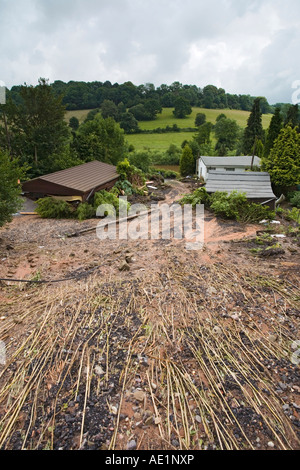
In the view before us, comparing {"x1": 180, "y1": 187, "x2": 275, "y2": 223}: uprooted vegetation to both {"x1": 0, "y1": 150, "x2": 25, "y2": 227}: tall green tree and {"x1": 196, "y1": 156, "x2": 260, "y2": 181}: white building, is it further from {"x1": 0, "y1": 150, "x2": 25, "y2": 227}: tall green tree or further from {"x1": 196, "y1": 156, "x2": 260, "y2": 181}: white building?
{"x1": 196, "y1": 156, "x2": 260, "y2": 181}: white building

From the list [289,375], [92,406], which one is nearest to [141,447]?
[92,406]

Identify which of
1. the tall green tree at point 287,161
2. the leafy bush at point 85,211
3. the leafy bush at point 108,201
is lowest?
the leafy bush at point 85,211

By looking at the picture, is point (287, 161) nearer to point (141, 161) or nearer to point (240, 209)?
point (240, 209)

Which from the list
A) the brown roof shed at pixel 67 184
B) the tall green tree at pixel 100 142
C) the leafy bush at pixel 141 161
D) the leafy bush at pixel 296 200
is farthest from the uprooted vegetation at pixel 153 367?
the leafy bush at pixel 141 161

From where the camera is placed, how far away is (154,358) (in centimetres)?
414

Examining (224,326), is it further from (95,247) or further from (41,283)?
(95,247)

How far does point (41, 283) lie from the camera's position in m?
6.95

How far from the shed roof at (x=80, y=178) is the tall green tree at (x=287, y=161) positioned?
12.0m

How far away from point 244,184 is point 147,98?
83.6 metres

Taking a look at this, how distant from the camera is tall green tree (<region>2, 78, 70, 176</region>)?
21.4 m

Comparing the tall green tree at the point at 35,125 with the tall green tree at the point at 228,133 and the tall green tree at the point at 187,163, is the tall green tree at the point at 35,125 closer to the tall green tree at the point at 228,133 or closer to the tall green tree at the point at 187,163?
the tall green tree at the point at 187,163

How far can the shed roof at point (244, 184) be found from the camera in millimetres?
14609

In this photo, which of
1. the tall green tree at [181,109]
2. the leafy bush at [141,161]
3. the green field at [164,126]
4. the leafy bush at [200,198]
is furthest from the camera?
Result: the tall green tree at [181,109]
